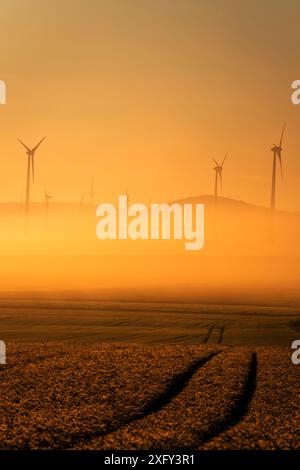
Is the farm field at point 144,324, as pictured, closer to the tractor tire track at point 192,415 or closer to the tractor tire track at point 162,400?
the tractor tire track at point 162,400

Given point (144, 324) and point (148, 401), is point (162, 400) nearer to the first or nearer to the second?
point (148, 401)

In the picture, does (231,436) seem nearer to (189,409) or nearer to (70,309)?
(189,409)

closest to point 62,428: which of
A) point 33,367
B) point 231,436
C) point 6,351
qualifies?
point 231,436

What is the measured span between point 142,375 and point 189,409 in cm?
323

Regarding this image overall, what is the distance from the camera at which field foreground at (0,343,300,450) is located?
408 inches

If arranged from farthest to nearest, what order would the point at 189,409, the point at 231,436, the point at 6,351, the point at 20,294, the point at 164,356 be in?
A: the point at 20,294
the point at 6,351
the point at 164,356
the point at 189,409
the point at 231,436

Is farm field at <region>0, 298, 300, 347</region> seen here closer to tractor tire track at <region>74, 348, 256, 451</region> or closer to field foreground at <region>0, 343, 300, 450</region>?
field foreground at <region>0, 343, 300, 450</region>

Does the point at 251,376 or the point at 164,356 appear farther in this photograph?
the point at 164,356

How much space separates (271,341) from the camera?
32.7 meters

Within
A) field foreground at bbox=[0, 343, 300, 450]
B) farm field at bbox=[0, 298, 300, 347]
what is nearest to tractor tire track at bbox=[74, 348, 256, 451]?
field foreground at bbox=[0, 343, 300, 450]

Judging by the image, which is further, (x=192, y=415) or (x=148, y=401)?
(x=148, y=401)

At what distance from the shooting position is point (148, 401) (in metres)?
12.6

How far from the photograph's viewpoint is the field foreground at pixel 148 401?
34.0 feet

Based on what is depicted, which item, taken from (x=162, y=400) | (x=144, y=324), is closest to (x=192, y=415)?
(x=162, y=400)
